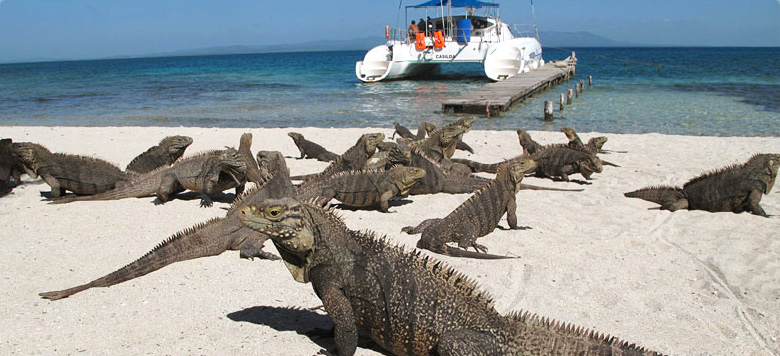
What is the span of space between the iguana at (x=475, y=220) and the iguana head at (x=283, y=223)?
7.04ft

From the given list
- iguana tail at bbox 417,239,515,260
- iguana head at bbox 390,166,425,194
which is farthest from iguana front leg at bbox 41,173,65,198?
iguana tail at bbox 417,239,515,260

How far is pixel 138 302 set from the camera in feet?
13.0

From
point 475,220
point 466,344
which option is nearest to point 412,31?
point 475,220

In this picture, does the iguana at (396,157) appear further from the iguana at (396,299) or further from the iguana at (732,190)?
the iguana at (396,299)

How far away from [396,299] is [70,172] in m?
5.46

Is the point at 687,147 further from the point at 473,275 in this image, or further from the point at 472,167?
the point at 473,275

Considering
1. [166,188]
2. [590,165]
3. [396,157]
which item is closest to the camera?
[166,188]

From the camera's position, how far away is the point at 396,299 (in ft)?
9.66

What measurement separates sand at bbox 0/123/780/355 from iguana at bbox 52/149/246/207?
165mm

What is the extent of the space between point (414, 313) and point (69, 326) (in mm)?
2166

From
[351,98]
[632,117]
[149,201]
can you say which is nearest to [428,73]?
[351,98]

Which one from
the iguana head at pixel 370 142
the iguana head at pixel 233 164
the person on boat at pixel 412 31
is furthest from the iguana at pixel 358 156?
the person on boat at pixel 412 31

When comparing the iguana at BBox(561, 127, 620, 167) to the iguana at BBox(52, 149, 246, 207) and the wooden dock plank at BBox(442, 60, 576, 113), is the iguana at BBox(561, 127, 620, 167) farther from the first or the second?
the wooden dock plank at BBox(442, 60, 576, 113)

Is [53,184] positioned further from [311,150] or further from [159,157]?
[311,150]
